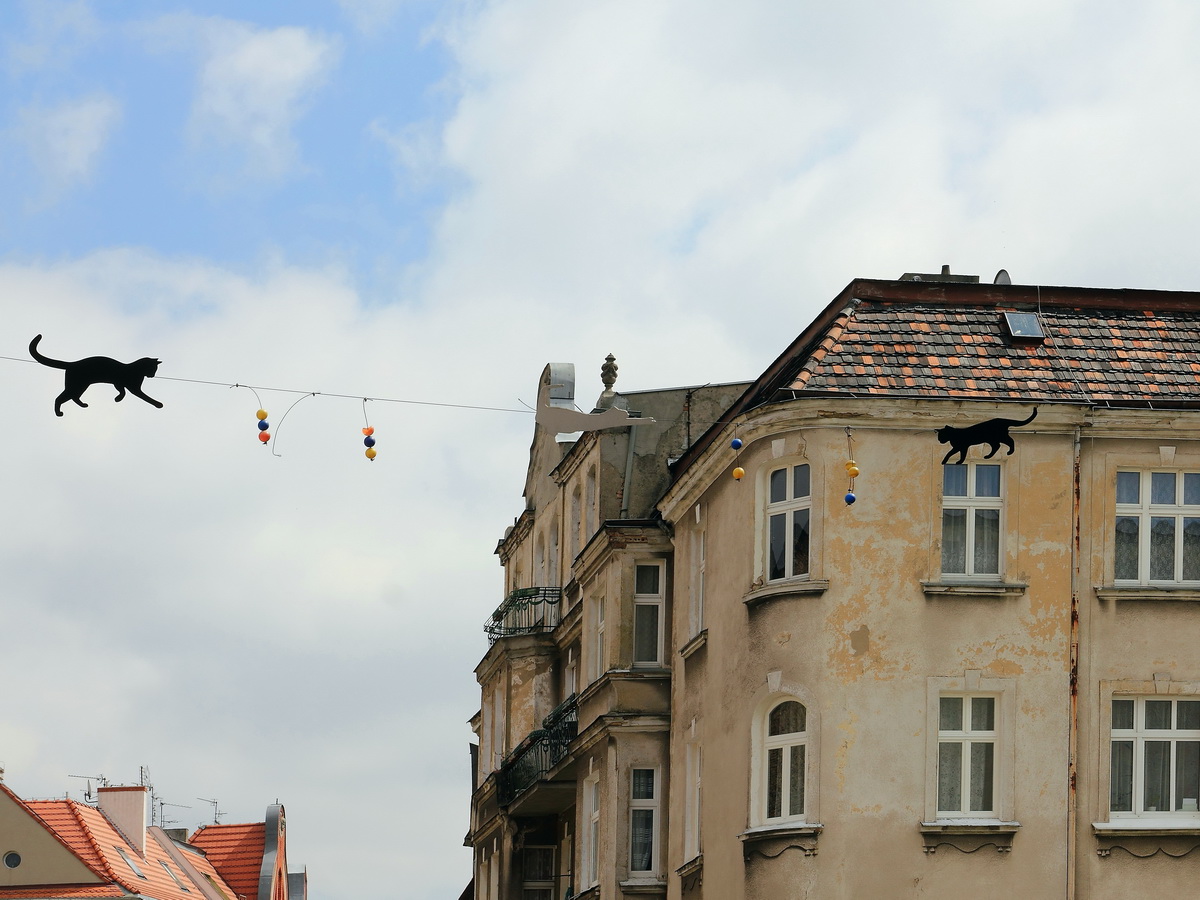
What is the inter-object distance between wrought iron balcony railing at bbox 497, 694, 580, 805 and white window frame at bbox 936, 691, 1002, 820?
9.96 m

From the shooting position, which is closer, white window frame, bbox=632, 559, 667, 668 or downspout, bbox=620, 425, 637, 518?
white window frame, bbox=632, 559, 667, 668

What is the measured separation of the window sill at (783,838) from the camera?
30.4m

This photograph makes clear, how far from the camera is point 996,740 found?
30922 millimetres

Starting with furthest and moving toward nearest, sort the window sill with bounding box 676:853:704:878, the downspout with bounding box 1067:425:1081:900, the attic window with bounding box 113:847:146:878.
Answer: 1. the attic window with bounding box 113:847:146:878
2. the window sill with bounding box 676:853:704:878
3. the downspout with bounding box 1067:425:1081:900

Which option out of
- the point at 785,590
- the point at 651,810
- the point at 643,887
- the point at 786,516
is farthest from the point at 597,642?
the point at 785,590

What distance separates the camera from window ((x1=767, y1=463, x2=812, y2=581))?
3177 cm

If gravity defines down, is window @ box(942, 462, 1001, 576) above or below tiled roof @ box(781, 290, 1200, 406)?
below

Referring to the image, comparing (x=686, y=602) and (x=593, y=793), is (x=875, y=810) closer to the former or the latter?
(x=686, y=602)

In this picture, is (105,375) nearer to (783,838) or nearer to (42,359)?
(42,359)

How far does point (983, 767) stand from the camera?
30.9 metres

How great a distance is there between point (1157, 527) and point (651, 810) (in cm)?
955

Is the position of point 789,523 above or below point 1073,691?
above

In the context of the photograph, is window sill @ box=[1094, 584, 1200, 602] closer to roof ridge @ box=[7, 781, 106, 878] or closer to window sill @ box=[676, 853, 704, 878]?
window sill @ box=[676, 853, 704, 878]

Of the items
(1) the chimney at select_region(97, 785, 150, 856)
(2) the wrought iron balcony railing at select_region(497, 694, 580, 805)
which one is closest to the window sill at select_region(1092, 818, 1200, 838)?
(2) the wrought iron balcony railing at select_region(497, 694, 580, 805)
